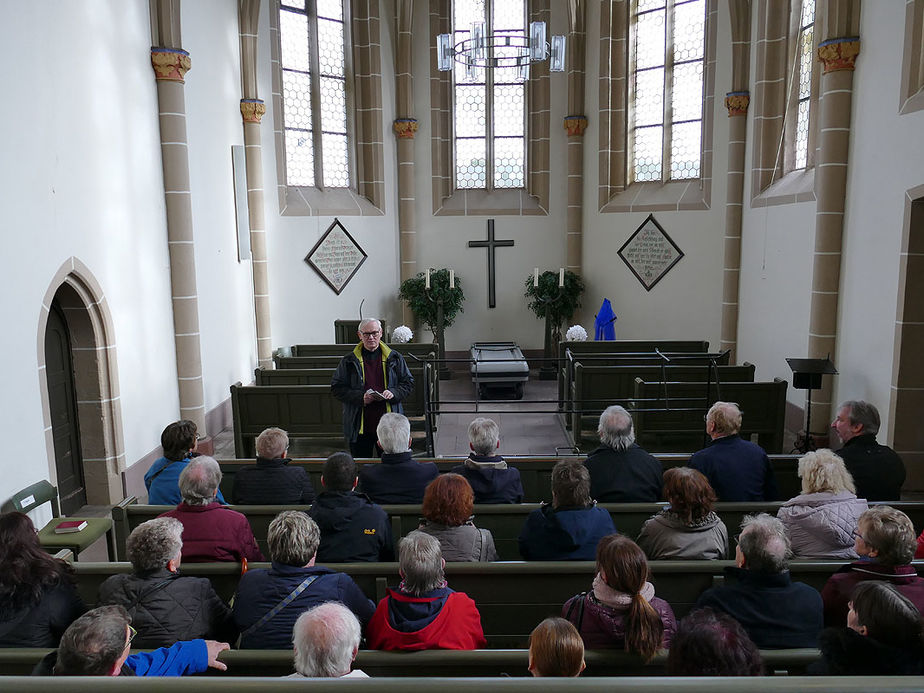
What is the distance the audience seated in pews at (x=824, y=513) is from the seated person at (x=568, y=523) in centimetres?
105

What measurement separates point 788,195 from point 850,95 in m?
2.07

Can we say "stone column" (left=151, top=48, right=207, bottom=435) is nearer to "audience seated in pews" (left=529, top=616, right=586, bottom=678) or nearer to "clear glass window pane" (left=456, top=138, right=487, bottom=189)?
"clear glass window pane" (left=456, top=138, right=487, bottom=189)

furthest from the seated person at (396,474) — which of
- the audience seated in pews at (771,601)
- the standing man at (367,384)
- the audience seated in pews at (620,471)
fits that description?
the audience seated in pews at (771,601)

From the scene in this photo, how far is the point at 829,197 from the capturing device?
27.8 feet

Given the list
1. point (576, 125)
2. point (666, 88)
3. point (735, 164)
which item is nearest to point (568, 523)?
point (735, 164)

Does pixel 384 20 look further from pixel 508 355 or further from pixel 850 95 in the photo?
pixel 850 95

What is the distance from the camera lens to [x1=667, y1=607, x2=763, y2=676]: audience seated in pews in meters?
2.09

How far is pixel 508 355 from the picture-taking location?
13008mm

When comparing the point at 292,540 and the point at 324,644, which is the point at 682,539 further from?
the point at 324,644

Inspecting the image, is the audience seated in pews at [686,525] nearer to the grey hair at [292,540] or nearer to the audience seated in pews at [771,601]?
the audience seated in pews at [771,601]

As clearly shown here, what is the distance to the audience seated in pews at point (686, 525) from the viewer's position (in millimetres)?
3625

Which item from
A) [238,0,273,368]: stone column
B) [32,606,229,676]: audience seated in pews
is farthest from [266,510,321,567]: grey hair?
[238,0,273,368]: stone column

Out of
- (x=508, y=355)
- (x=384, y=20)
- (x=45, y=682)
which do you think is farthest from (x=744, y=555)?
(x=384, y=20)

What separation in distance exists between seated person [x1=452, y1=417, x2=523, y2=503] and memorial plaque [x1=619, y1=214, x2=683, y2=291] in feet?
32.1
